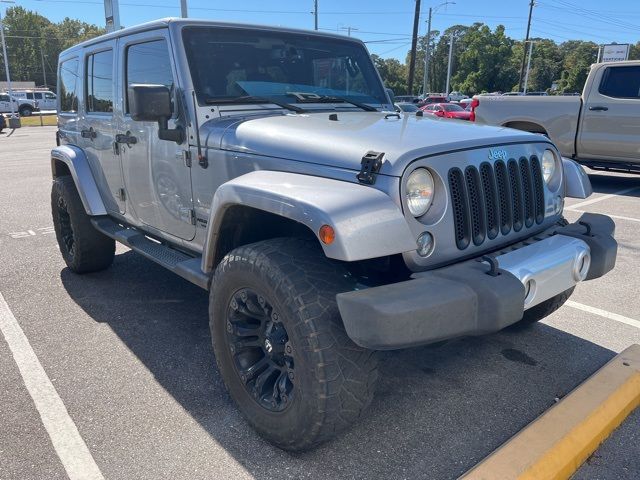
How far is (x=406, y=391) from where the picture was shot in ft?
9.96

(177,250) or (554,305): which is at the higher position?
(177,250)

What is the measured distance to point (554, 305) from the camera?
3477mm

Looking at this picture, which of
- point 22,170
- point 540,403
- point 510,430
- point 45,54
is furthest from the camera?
point 45,54

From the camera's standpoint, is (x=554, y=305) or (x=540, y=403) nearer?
(x=540, y=403)

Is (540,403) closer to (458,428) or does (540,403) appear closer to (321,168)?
(458,428)

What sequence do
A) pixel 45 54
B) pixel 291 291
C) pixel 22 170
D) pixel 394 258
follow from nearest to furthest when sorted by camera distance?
pixel 291 291 < pixel 394 258 < pixel 22 170 < pixel 45 54

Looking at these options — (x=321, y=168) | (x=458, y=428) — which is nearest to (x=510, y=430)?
(x=458, y=428)

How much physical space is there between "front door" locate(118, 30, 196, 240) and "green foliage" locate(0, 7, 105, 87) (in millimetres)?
95503

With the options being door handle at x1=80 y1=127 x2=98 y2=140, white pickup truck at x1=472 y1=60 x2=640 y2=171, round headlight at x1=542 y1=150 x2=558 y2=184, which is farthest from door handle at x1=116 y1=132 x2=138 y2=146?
white pickup truck at x1=472 y1=60 x2=640 y2=171

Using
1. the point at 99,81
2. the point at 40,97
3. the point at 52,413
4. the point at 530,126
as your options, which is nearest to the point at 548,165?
the point at 52,413

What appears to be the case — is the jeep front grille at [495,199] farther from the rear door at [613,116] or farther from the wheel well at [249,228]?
the rear door at [613,116]

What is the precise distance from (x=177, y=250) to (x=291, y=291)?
169 centimetres

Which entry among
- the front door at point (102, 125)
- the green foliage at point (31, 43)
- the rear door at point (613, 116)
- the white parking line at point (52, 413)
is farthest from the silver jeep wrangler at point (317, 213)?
the green foliage at point (31, 43)

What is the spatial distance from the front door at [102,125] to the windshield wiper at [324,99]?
4.89 feet
